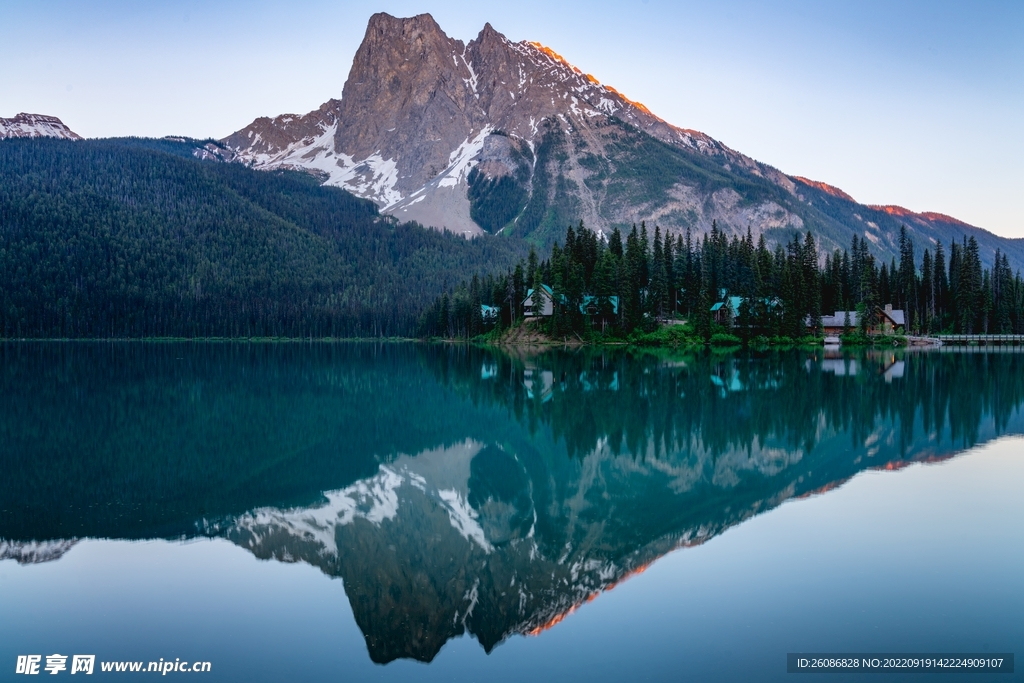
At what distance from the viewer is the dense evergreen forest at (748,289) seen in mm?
88375

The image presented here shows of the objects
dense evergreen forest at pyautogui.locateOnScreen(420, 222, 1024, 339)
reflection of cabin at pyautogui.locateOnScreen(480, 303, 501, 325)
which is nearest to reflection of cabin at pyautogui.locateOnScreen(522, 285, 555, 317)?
dense evergreen forest at pyautogui.locateOnScreen(420, 222, 1024, 339)

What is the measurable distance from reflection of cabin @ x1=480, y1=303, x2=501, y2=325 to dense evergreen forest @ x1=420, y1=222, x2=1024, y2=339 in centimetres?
450

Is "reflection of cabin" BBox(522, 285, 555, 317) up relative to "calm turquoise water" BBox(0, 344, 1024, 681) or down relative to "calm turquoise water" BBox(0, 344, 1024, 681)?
up

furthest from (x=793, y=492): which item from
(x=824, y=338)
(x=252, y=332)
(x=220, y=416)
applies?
(x=252, y=332)

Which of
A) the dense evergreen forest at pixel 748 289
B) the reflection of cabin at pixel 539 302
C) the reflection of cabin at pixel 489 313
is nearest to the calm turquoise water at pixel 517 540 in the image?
the dense evergreen forest at pixel 748 289

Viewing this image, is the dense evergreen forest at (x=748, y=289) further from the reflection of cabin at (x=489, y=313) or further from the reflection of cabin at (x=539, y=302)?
the reflection of cabin at (x=489, y=313)

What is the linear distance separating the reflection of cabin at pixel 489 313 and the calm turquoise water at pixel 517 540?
8037cm

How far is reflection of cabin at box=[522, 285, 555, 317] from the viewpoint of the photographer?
9238 centimetres

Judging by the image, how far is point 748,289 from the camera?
90312 millimetres

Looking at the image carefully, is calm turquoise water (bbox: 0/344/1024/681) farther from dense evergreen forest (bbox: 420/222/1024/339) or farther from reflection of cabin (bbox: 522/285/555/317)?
reflection of cabin (bbox: 522/285/555/317)

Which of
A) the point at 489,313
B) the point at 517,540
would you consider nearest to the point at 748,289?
the point at 489,313

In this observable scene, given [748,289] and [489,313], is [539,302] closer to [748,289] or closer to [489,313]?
[489,313]

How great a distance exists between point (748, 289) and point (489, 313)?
3742 cm

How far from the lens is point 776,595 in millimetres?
10266
